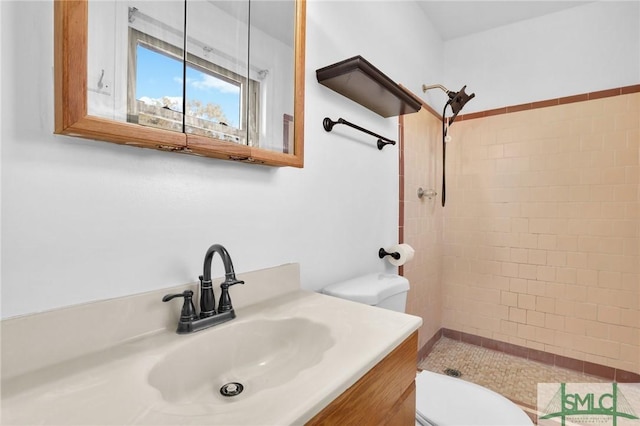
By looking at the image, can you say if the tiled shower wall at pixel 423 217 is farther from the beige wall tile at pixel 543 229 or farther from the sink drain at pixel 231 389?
the sink drain at pixel 231 389

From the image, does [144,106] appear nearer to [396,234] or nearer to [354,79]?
[354,79]

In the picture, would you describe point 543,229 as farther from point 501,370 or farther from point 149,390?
point 149,390

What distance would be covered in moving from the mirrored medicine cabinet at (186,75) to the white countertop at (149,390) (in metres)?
0.45

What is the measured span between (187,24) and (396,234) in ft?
4.77

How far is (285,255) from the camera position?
1097mm

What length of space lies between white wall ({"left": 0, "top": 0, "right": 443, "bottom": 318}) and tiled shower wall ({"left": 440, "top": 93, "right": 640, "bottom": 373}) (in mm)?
816

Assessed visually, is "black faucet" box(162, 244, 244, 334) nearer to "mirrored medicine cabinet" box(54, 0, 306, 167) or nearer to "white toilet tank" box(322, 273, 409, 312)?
"mirrored medicine cabinet" box(54, 0, 306, 167)

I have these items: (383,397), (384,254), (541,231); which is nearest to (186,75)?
(383,397)

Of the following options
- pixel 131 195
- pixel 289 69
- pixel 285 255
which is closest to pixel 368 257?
pixel 285 255

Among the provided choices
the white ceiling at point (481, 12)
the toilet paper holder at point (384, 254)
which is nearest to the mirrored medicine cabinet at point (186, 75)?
the toilet paper holder at point (384, 254)

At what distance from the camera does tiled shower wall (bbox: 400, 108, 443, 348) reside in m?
1.97

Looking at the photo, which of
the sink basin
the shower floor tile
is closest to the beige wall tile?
the shower floor tile

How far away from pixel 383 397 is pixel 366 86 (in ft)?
3.81

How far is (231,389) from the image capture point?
72 cm
